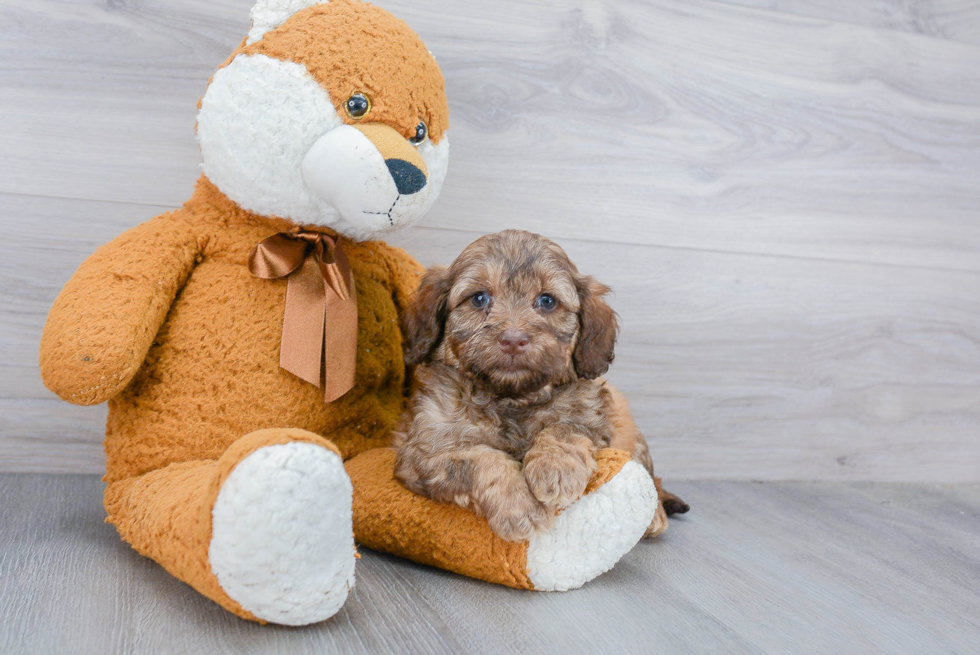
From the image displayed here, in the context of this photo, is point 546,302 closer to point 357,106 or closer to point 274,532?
point 357,106

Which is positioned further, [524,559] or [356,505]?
[356,505]

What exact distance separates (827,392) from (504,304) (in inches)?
60.5

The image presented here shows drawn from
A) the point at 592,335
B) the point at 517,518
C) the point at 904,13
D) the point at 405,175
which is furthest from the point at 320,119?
the point at 904,13

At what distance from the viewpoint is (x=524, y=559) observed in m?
1.47

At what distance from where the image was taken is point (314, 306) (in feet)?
5.32

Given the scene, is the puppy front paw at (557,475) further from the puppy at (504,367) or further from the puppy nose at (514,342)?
the puppy nose at (514,342)

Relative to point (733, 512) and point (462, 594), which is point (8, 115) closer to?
point (462, 594)

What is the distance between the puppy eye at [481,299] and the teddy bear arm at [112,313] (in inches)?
23.7

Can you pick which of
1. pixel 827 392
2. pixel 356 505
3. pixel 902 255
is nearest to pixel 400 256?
pixel 356 505

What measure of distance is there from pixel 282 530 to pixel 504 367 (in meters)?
0.54

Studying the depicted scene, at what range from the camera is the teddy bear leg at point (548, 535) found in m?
1.48

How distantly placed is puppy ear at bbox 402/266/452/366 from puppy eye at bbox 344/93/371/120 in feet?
1.26

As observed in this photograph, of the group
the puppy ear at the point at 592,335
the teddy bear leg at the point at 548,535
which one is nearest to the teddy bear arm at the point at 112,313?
the teddy bear leg at the point at 548,535

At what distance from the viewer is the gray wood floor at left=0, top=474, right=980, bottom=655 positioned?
1261mm
